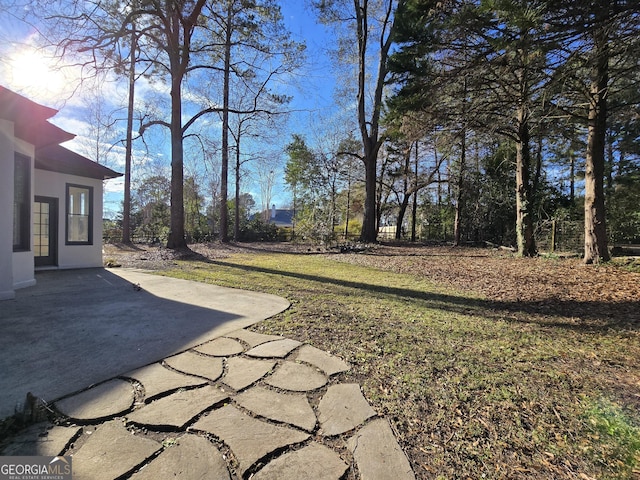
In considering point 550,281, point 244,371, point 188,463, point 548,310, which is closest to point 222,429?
point 188,463

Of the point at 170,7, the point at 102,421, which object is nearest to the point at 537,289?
the point at 102,421

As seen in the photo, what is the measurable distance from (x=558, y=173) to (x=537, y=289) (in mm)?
16753

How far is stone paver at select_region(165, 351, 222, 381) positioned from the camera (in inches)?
92.8

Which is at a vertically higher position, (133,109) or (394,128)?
(133,109)

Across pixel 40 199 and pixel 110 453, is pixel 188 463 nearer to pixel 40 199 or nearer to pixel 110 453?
pixel 110 453

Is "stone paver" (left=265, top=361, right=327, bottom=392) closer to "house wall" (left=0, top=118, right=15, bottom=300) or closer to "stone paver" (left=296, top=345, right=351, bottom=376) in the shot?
"stone paver" (left=296, top=345, right=351, bottom=376)

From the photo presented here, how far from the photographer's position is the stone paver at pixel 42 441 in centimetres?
153

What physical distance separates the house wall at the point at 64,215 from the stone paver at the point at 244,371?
25.4 ft

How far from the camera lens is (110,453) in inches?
60.0

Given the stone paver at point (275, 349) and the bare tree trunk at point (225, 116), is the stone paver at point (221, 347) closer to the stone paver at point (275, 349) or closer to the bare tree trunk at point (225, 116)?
the stone paver at point (275, 349)

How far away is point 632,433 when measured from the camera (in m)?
1.81

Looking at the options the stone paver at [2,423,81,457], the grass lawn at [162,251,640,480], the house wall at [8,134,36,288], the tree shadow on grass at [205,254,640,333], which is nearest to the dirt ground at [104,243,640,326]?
the tree shadow on grass at [205,254,640,333]

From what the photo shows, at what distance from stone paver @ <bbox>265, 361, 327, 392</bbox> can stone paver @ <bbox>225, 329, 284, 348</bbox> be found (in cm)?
55

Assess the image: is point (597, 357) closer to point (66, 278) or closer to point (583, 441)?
point (583, 441)
